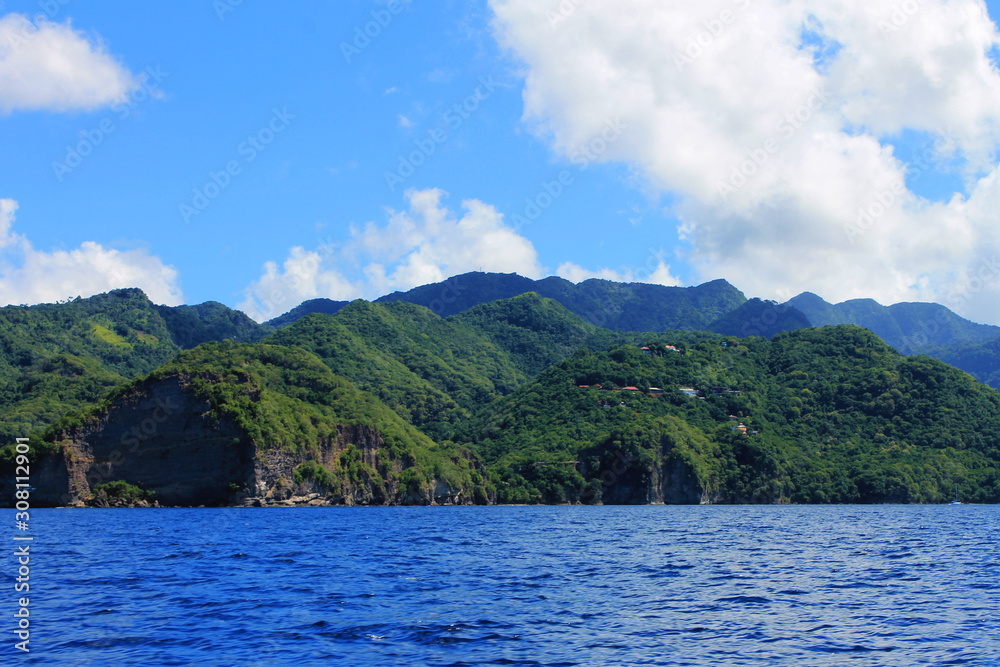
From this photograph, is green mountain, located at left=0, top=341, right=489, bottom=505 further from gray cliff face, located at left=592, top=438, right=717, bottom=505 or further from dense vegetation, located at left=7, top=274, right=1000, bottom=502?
gray cliff face, located at left=592, top=438, right=717, bottom=505

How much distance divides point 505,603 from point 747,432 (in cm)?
14188

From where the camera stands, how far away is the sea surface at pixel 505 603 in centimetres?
2089

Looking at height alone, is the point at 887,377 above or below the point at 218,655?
above

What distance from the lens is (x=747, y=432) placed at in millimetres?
161500

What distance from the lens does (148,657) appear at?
20.2 metres

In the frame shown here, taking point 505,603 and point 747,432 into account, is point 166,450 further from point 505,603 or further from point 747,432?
point 747,432

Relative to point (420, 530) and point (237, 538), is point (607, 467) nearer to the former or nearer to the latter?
point (420, 530)

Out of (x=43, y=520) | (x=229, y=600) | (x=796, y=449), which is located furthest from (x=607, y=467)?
(x=229, y=600)

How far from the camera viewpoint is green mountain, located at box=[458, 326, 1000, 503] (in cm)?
14412

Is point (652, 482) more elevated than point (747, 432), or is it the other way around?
point (747, 432)

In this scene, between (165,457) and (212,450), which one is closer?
(165,457)

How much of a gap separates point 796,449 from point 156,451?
367ft

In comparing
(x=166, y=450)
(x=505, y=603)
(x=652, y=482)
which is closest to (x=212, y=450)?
(x=166, y=450)

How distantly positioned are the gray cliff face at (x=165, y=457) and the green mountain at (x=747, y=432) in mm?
46496
